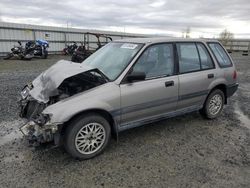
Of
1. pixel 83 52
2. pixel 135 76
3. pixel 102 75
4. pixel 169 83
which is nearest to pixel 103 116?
pixel 102 75

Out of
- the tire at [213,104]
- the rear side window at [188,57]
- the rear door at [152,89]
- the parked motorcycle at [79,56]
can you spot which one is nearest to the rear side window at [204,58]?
the rear side window at [188,57]

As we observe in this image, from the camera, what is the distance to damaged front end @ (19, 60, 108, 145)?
2.93 m

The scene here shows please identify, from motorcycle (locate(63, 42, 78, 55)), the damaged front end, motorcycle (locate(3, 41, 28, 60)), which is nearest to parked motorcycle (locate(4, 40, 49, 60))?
motorcycle (locate(3, 41, 28, 60))

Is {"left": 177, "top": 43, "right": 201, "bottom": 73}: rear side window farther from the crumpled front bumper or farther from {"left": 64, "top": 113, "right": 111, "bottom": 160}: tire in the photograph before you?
the crumpled front bumper

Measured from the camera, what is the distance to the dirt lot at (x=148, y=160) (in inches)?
110

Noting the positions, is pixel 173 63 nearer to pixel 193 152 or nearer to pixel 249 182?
pixel 193 152

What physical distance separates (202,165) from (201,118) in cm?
193

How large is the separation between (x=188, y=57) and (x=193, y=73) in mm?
316

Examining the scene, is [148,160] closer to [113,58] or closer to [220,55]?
[113,58]

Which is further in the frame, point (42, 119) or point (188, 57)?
point (188, 57)

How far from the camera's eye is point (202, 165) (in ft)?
10.3

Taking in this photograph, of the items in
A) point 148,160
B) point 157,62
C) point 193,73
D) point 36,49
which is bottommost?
point 148,160

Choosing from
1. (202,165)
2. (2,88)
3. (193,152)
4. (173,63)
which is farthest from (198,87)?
(2,88)

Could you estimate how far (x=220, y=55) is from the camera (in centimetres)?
473
